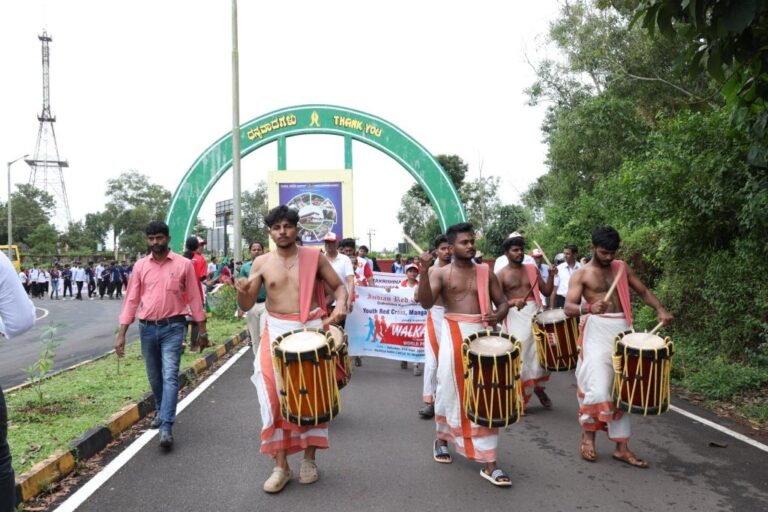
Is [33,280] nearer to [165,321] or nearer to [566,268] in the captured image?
[566,268]

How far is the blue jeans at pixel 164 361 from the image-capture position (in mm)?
5570

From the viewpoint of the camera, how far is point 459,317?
16.1ft

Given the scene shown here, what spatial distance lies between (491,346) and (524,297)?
7.95 ft

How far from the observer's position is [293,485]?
14.9ft

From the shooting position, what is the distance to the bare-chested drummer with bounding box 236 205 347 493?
14.7 feet

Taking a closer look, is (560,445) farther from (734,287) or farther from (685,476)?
(734,287)

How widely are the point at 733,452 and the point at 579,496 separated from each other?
1.88m

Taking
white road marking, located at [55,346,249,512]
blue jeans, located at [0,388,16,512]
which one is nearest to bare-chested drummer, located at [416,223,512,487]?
white road marking, located at [55,346,249,512]

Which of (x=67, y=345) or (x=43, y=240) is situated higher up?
(x=43, y=240)

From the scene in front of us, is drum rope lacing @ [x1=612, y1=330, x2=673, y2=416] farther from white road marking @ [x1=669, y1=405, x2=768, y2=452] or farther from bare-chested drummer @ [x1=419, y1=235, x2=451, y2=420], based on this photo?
bare-chested drummer @ [x1=419, y1=235, x2=451, y2=420]

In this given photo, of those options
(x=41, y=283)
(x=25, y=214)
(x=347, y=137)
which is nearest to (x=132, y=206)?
(x=25, y=214)

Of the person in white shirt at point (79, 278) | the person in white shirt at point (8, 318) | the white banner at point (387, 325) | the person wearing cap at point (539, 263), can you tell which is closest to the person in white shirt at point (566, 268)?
the person wearing cap at point (539, 263)

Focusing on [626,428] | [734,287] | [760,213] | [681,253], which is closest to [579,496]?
[626,428]

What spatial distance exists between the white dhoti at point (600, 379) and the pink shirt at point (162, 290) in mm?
3354
